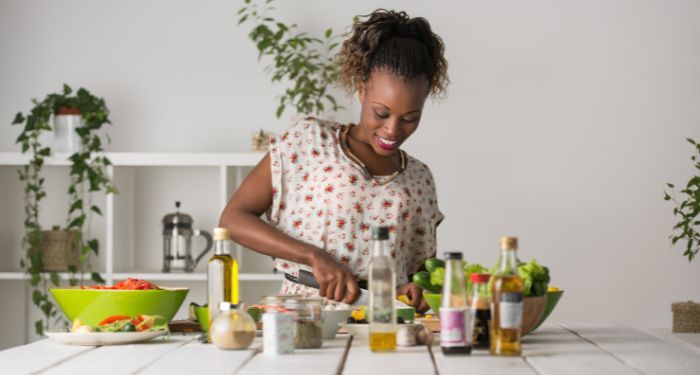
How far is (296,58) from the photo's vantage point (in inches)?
177

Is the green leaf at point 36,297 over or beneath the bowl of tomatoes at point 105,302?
beneath

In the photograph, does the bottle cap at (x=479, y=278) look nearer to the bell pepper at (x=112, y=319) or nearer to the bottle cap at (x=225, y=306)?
the bottle cap at (x=225, y=306)

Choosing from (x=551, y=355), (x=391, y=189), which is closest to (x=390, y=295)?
(x=551, y=355)

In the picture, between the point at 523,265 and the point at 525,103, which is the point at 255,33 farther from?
the point at 523,265

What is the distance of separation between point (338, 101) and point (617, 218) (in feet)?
4.44

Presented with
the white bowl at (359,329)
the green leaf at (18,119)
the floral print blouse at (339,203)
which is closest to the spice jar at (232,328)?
the white bowl at (359,329)

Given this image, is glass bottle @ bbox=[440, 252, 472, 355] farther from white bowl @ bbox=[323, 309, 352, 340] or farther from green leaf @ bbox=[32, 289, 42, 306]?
green leaf @ bbox=[32, 289, 42, 306]

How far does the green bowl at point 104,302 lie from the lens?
6.74 feet

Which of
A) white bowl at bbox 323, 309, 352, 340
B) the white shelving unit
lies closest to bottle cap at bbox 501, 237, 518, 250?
white bowl at bbox 323, 309, 352, 340

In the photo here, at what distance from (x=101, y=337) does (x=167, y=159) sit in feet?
8.59

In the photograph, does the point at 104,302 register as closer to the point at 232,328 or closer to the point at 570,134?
the point at 232,328

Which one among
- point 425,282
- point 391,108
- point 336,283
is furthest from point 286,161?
point 425,282

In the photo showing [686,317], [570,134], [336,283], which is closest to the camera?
[336,283]

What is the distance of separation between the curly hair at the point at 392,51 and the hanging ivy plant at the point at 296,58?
6.06 ft
